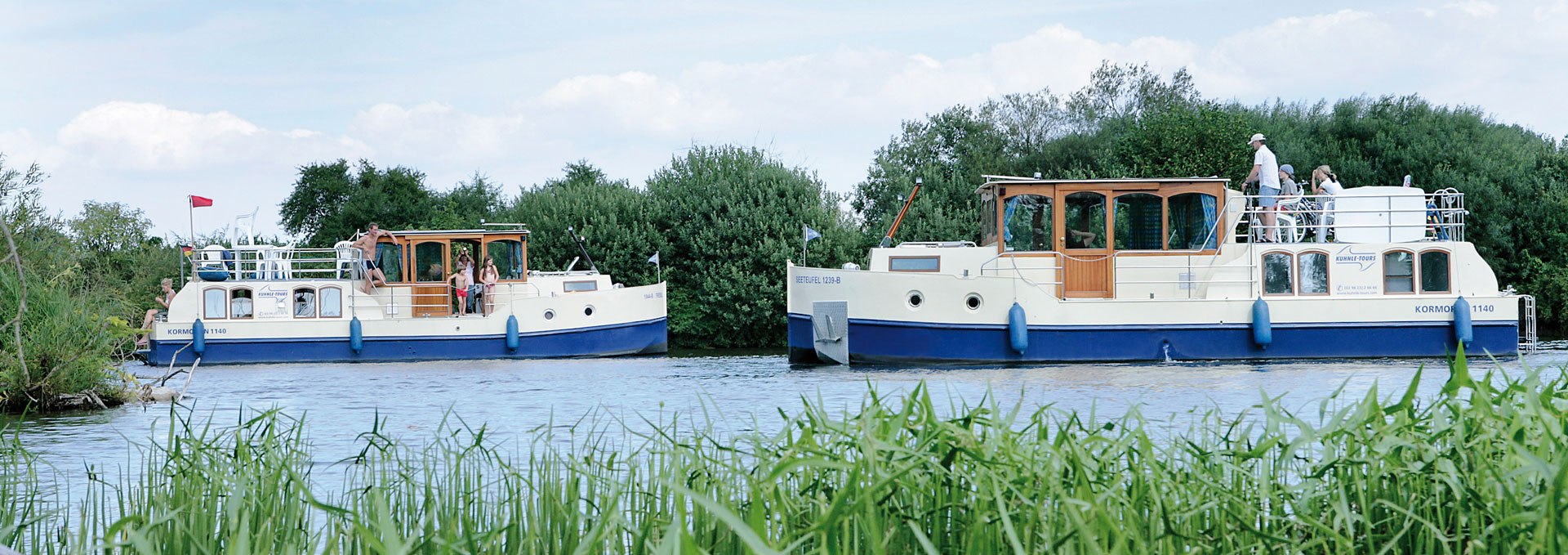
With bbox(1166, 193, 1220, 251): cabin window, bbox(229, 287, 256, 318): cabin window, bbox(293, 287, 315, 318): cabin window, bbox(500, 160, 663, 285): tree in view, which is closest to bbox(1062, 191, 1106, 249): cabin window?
bbox(1166, 193, 1220, 251): cabin window

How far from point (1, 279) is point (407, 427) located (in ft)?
12.3

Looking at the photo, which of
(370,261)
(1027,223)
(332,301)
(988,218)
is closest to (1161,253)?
(1027,223)

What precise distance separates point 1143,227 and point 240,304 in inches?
616

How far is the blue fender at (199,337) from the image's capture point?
24.3 metres

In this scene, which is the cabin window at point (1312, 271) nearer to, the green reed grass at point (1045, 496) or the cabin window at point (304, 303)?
the green reed grass at point (1045, 496)

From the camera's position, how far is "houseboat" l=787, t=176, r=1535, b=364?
59.4 ft

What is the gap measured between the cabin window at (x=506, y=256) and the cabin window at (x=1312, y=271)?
46.1 ft

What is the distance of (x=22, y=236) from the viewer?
59.4 feet

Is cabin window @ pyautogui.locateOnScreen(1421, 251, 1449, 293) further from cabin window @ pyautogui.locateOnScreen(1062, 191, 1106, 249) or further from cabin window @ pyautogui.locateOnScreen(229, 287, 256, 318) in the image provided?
cabin window @ pyautogui.locateOnScreen(229, 287, 256, 318)

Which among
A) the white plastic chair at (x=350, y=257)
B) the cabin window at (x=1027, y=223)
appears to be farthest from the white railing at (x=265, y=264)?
the cabin window at (x=1027, y=223)

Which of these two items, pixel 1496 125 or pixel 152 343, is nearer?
pixel 152 343

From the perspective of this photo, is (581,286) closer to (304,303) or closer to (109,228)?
(304,303)

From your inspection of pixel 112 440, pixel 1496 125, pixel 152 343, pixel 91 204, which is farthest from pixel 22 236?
pixel 1496 125

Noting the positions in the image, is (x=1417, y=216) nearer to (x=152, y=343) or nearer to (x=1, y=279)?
(x=1, y=279)
